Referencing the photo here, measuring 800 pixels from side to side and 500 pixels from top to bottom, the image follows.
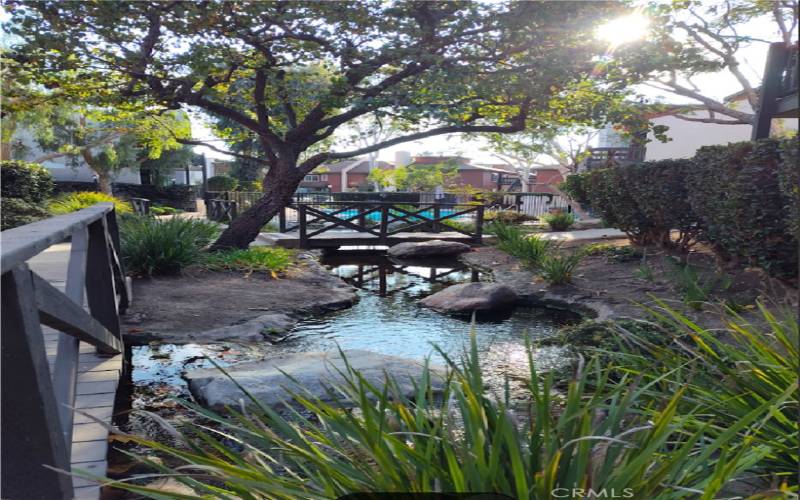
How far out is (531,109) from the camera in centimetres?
1018

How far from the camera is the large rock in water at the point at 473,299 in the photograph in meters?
7.02

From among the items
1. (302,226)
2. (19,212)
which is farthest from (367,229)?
(19,212)

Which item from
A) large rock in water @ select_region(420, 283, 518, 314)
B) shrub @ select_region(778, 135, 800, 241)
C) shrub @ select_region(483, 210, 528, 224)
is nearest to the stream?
large rock in water @ select_region(420, 283, 518, 314)

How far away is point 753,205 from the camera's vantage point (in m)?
5.86

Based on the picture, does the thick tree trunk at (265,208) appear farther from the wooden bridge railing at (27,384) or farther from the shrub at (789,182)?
the wooden bridge railing at (27,384)

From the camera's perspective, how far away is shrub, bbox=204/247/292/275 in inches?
334

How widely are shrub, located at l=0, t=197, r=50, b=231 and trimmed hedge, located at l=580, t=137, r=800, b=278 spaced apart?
36.1ft

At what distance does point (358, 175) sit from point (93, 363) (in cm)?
5011

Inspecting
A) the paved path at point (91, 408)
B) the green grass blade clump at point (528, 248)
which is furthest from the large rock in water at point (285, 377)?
the green grass blade clump at point (528, 248)

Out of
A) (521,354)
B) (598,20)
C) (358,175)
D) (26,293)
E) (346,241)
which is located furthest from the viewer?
(358,175)

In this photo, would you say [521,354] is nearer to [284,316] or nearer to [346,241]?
[284,316]

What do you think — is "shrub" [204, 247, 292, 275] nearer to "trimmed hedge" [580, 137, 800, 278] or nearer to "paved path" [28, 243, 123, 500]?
"paved path" [28, 243, 123, 500]

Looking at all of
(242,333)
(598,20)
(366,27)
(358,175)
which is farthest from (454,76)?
(358,175)

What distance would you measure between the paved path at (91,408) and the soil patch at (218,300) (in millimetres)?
1303
